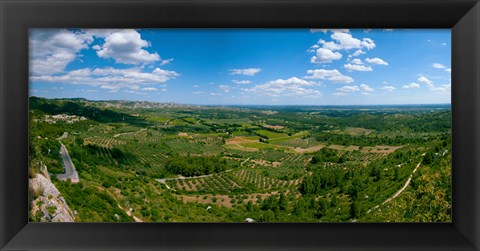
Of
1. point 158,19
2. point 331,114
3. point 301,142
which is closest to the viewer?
point 158,19

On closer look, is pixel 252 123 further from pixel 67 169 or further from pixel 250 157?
pixel 67 169

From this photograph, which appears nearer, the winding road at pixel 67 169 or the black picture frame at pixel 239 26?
the black picture frame at pixel 239 26

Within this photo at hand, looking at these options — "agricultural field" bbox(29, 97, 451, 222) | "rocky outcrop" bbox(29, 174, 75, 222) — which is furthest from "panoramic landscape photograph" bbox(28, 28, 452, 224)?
"rocky outcrop" bbox(29, 174, 75, 222)

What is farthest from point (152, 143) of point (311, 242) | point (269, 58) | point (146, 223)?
point (311, 242)

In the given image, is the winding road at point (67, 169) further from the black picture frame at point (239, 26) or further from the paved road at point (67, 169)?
the black picture frame at point (239, 26)

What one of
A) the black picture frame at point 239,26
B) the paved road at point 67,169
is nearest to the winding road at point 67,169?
the paved road at point 67,169

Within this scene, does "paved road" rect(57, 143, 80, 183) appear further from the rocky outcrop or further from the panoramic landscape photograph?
the rocky outcrop
